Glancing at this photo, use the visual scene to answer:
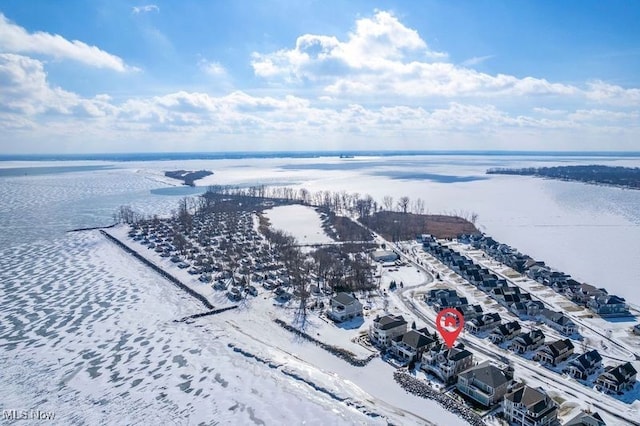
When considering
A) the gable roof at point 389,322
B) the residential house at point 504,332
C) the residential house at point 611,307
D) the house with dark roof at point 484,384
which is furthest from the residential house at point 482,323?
the residential house at point 611,307

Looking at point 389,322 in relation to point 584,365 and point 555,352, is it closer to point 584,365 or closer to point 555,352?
point 555,352

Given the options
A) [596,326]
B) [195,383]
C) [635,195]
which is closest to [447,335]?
[596,326]

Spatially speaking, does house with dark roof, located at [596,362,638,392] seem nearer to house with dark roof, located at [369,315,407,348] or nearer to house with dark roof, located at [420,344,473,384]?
house with dark roof, located at [420,344,473,384]

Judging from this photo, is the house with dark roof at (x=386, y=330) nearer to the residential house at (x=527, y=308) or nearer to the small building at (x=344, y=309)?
the small building at (x=344, y=309)

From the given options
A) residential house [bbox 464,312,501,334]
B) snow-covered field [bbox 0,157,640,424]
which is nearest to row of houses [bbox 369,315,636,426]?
snow-covered field [bbox 0,157,640,424]

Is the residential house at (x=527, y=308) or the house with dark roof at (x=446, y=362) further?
the residential house at (x=527, y=308)

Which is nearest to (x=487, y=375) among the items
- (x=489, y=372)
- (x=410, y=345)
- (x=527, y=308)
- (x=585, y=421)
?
(x=489, y=372)
